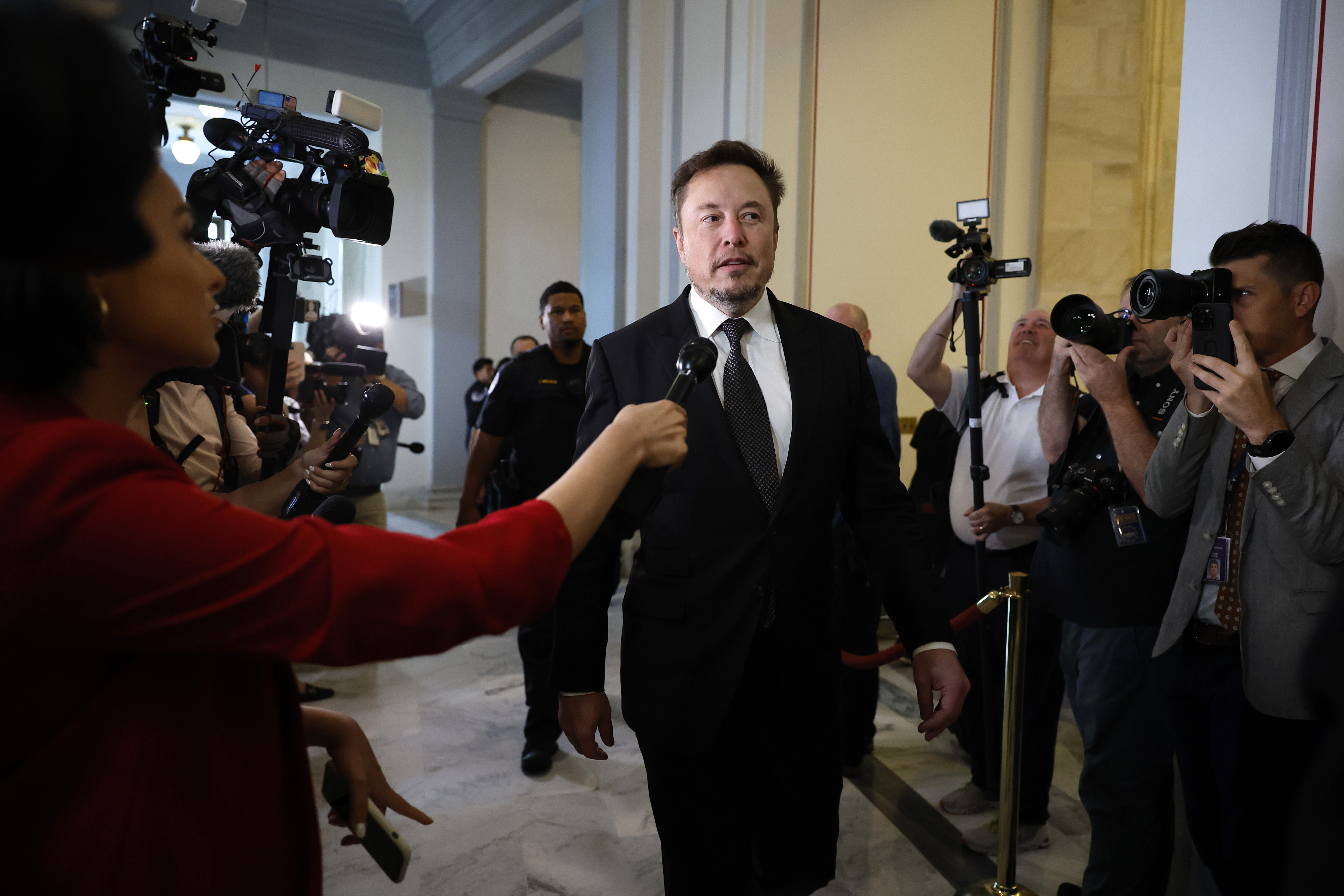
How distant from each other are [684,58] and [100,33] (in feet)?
16.6

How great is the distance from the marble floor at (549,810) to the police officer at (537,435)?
0.26m

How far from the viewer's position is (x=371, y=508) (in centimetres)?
438

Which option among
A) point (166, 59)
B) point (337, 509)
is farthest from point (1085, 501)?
point (166, 59)

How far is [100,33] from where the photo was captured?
0.67m

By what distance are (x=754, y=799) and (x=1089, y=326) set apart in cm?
144

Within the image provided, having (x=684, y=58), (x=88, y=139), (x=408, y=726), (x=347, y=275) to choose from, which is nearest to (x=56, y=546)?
(x=88, y=139)

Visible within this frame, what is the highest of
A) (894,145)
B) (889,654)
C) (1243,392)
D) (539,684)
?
(894,145)

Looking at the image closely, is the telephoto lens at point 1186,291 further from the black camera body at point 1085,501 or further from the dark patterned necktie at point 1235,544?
the black camera body at point 1085,501

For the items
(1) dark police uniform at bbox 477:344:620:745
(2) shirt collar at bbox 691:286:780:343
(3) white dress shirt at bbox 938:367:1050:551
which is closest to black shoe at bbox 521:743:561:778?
(1) dark police uniform at bbox 477:344:620:745

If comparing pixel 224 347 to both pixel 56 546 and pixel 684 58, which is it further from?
pixel 684 58

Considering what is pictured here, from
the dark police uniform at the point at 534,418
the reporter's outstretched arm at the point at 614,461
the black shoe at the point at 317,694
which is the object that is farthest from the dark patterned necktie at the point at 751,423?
the black shoe at the point at 317,694

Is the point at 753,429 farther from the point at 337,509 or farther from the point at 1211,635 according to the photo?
the point at 1211,635

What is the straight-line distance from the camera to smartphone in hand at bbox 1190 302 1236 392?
1.67 metres

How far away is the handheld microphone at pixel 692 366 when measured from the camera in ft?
3.56
